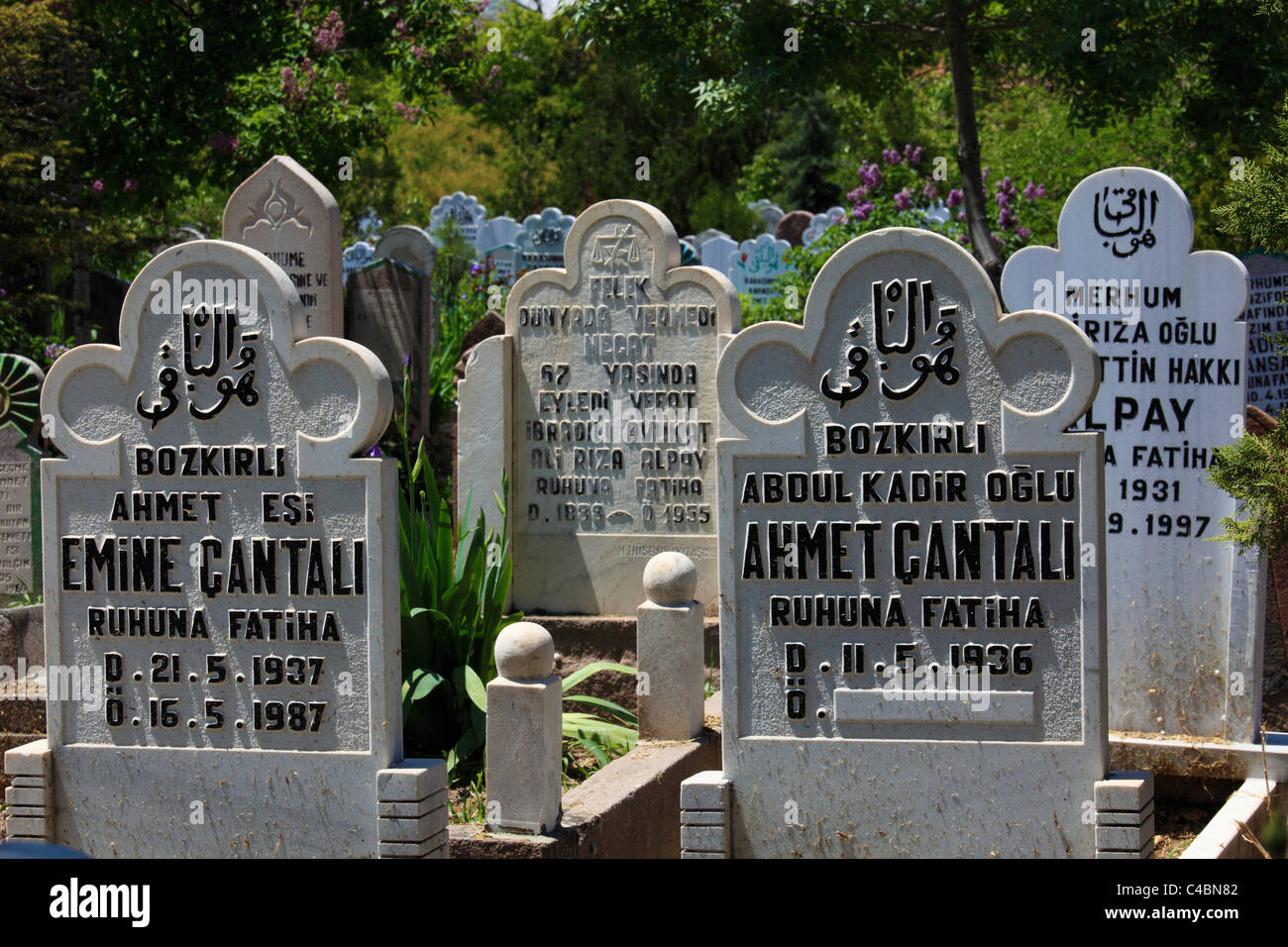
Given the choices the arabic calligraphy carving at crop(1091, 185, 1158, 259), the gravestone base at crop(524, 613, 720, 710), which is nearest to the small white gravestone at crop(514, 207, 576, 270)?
the gravestone base at crop(524, 613, 720, 710)

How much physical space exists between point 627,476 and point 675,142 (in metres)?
24.0

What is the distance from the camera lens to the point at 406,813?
4492mm

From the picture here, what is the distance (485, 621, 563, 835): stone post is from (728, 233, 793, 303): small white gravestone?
15699 millimetres

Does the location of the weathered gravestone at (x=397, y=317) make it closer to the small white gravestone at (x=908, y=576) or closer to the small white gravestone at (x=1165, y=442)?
the small white gravestone at (x=1165, y=442)

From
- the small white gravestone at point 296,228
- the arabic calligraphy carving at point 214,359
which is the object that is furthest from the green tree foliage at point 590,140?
the arabic calligraphy carving at point 214,359

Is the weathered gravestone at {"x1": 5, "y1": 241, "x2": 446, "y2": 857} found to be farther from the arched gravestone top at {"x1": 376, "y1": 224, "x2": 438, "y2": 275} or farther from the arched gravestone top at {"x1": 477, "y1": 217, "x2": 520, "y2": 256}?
the arched gravestone top at {"x1": 477, "y1": 217, "x2": 520, "y2": 256}

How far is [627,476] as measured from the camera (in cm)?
796

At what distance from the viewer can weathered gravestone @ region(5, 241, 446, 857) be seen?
457cm

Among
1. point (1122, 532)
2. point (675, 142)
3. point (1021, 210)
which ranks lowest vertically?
point (1122, 532)

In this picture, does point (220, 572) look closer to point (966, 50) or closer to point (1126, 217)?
point (1126, 217)

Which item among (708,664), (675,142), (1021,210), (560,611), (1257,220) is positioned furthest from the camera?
(675,142)

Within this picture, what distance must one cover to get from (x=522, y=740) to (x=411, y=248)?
13181 millimetres
